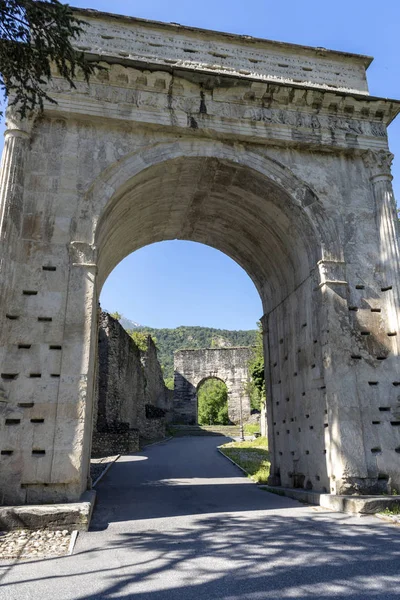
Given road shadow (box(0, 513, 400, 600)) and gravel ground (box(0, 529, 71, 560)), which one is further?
gravel ground (box(0, 529, 71, 560))

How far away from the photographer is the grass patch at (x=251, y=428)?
95.2 feet

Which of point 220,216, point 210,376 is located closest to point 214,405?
point 210,376

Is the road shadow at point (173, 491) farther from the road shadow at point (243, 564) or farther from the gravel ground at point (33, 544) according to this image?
the road shadow at point (243, 564)

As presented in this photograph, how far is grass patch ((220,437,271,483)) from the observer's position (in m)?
10.9

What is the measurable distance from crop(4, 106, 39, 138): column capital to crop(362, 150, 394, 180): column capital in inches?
242

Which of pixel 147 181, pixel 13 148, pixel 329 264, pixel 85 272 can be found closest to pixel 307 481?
pixel 329 264

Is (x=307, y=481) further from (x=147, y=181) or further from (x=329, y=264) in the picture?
(x=147, y=181)

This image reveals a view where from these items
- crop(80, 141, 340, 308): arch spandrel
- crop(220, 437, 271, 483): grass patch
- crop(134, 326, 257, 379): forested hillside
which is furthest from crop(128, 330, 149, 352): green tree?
crop(134, 326, 257, 379): forested hillside

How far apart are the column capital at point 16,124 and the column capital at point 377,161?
6.15 metres

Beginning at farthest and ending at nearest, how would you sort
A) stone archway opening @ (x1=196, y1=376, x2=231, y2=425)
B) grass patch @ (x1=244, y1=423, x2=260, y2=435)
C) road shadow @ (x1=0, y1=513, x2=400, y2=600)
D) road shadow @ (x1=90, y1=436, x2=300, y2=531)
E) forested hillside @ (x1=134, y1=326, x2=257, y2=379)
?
forested hillside @ (x1=134, y1=326, x2=257, y2=379), stone archway opening @ (x1=196, y1=376, x2=231, y2=425), grass patch @ (x1=244, y1=423, x2=260, y2=435), road shadow @ (x1=90, y1=436, x2=300, y2=531), road shadow @ (x1=0, y1=513, x2=400, y2=600)

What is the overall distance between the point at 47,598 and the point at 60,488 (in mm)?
2799

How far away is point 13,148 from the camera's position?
7.34m

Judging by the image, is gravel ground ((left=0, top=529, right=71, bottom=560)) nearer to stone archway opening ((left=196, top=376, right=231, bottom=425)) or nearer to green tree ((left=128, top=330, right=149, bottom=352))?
green tree ((left=128, top=330, right=149, bottom=352))

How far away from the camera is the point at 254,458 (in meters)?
15.0
